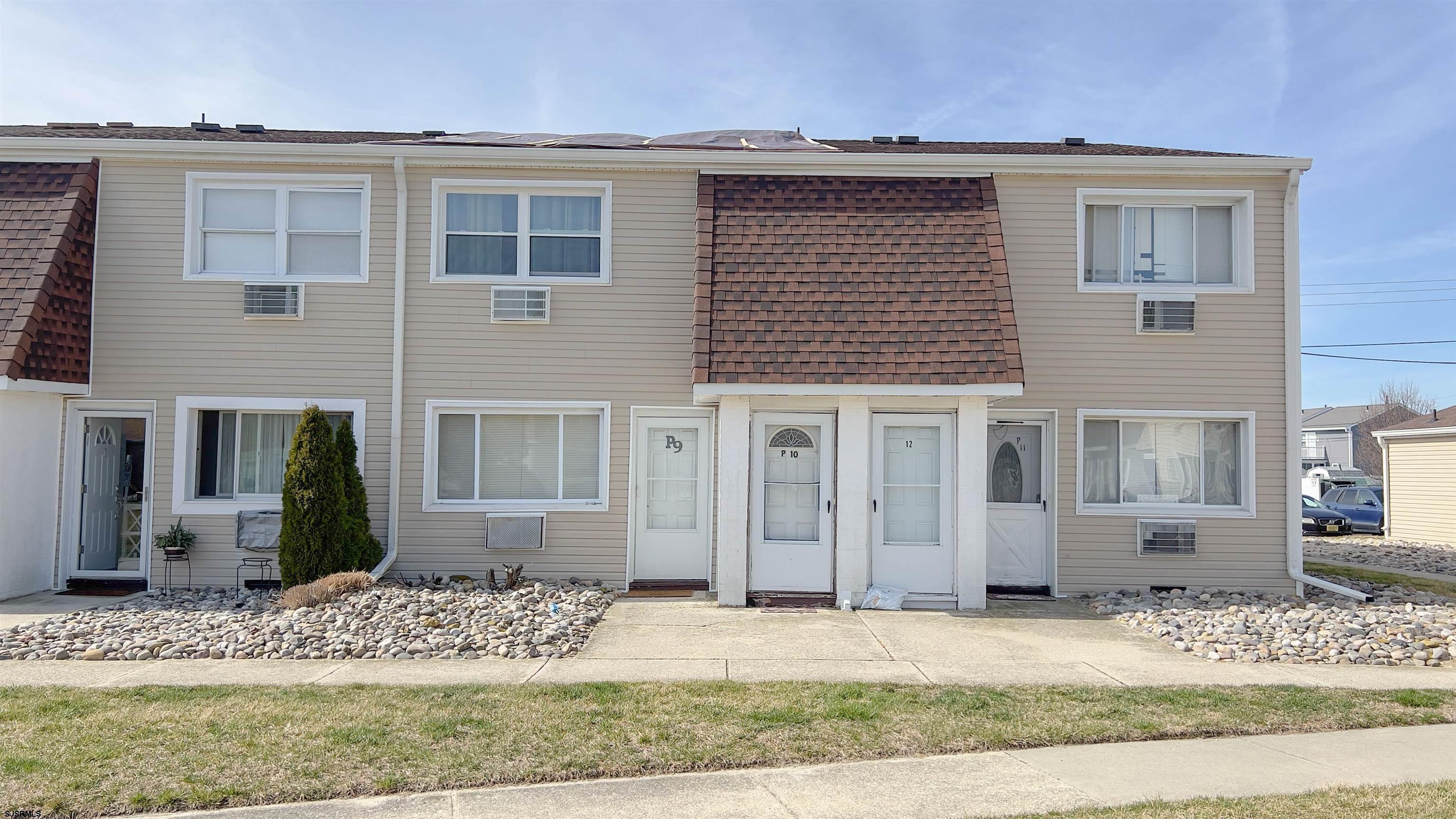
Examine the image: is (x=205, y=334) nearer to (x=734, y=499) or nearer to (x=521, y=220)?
(x=521, y=220)

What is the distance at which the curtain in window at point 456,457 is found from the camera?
460 inches

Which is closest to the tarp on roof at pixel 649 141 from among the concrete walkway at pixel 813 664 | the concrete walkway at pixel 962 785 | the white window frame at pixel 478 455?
the white window frame at pixel 478 455

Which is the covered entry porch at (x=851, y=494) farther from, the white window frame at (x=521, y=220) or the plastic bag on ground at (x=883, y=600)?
the white window frame at (x=521, y=220)

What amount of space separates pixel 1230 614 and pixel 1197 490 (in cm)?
213

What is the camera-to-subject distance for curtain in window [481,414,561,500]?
38.4 feet

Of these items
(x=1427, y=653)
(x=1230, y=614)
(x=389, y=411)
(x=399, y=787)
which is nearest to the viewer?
(x=399, y=787)

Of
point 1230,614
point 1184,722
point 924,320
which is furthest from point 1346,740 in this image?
point 924,320

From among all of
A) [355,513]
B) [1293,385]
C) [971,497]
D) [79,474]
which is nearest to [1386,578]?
[1293,385]

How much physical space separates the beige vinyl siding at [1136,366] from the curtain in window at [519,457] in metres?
5.69

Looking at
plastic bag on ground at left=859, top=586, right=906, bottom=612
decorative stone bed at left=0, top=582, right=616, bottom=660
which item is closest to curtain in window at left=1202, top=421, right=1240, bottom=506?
plastic bag on ground at left=859, top=586, right=906, bottom=612

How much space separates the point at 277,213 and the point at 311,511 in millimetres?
3976

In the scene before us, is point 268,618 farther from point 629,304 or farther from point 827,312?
point 827,312

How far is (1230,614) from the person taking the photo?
10250 mm

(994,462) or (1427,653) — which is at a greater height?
(994,462)
